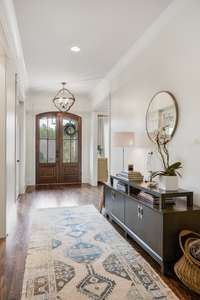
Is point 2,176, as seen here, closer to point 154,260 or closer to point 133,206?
point 133,206

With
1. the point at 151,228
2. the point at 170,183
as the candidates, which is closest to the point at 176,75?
the point at 170,183

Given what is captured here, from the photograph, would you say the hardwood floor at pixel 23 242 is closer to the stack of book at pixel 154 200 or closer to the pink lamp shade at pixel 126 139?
the stack of book at pixel 154 200

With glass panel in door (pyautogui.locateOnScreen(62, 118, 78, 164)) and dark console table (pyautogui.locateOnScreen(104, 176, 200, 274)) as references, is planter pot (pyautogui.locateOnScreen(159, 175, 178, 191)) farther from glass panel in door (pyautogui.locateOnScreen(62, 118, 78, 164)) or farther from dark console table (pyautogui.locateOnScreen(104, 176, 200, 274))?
glass panel in door (pyautogui.locateOnScreen(62, 118, 78, 164))

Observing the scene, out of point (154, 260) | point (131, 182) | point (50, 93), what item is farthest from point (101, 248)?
point (50, 93)

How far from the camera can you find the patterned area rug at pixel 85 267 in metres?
1.93

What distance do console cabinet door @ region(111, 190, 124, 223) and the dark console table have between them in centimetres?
22

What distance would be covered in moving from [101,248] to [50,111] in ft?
19.1

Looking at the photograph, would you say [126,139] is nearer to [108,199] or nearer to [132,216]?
[108,199]

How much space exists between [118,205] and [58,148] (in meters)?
4.77

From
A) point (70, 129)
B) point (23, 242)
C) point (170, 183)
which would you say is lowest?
point (23, 242)

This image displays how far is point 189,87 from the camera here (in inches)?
105

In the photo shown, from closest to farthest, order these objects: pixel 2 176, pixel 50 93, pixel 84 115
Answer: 1. pixel 2 176
2. pixel 50 93
3. pixel 84 115

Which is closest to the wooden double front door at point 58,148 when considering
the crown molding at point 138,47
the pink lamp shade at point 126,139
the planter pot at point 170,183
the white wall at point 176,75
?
the crown molding at point 138,47

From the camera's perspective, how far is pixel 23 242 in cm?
303
